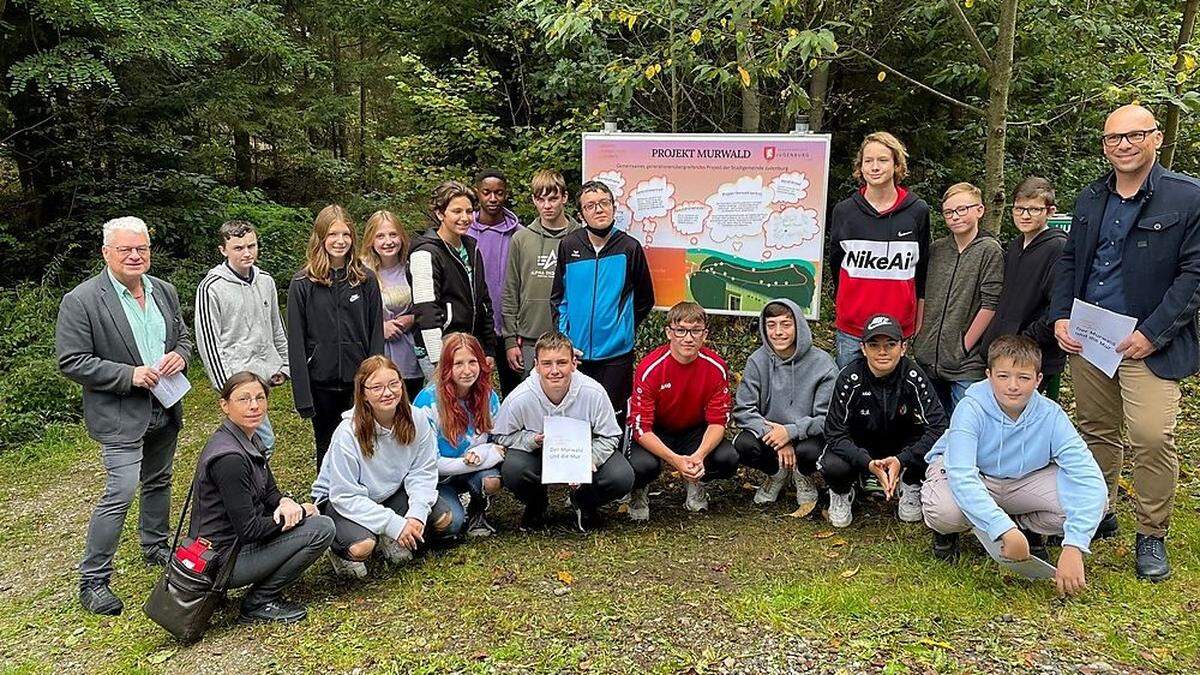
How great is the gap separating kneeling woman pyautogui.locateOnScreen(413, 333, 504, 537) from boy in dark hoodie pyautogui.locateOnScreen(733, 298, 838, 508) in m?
1.47

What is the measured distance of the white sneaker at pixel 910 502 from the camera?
4.53 meters

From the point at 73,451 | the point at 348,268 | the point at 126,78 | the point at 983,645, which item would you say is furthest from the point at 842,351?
the point at 126,78

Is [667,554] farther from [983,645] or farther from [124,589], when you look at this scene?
[124,589]

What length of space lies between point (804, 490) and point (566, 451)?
4.83 feet

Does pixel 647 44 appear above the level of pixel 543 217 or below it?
above

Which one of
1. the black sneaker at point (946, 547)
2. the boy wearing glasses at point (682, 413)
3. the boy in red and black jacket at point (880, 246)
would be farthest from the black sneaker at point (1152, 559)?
the boy wearing glasses at point (682, 413)

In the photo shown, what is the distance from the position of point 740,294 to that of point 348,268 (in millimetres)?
2729

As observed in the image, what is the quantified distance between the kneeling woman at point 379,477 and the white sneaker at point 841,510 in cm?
217

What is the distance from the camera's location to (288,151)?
14258mm

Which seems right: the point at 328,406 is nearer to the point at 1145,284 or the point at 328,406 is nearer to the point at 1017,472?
the point at 1017,472

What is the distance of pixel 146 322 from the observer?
411 centimetres

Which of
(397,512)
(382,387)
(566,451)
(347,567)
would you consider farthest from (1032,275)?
(347,567)

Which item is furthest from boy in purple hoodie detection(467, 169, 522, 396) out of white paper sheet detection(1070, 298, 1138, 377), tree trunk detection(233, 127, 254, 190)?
tree trunk detection(233, 127, 254, 190)

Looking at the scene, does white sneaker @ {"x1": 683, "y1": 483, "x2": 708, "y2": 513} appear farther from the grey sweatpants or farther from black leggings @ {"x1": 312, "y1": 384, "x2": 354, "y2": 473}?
black leggings @ {"x1": 312, "y1": 384, "x2": 354, "y2": 473}
